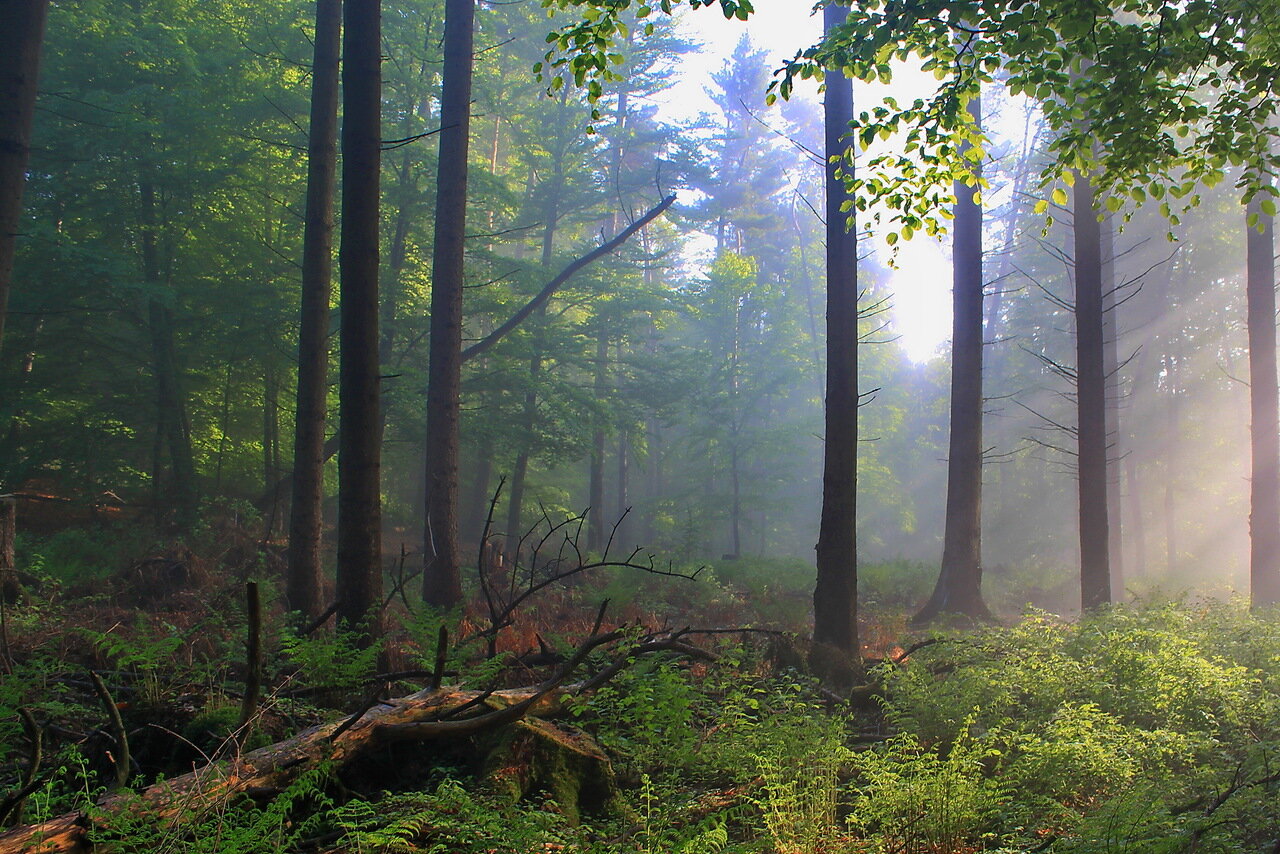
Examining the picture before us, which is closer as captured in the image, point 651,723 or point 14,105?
point 651,723

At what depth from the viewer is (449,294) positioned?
1070 cm

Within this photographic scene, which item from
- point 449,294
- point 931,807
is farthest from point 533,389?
point 931,807

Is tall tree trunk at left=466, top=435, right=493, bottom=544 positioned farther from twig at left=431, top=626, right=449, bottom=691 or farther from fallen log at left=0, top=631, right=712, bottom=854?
twig at left=431, top=626, right=449, bottom=691

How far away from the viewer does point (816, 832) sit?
3738 millimetres

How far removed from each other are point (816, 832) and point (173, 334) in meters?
14.6

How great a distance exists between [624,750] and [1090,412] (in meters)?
10.9

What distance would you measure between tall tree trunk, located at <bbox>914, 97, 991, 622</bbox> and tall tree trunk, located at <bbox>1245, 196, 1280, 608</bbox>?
637 centimetres

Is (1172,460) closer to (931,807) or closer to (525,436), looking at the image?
(525,436)

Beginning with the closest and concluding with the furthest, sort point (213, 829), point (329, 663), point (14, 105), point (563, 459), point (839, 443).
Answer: point (213, 829) → point (329, 663) → point (14, 105) → point (839, 443) → point (563, 459)

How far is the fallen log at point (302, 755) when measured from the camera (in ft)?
9.75

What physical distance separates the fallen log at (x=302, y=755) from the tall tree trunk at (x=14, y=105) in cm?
598

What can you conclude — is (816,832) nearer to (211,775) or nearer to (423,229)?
(211,775)

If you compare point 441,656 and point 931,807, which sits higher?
point 441,656

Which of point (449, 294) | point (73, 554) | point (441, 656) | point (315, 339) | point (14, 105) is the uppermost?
point (14, 105)
